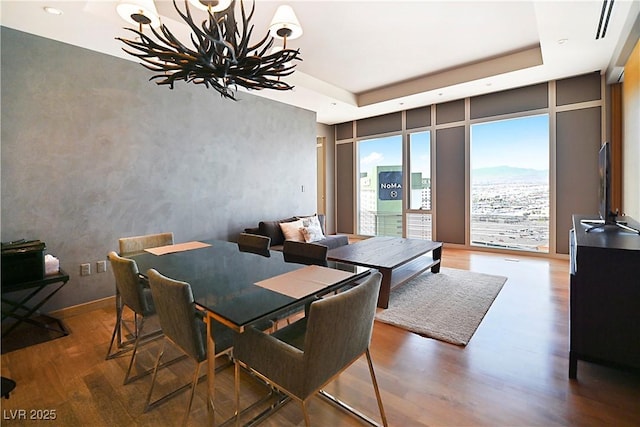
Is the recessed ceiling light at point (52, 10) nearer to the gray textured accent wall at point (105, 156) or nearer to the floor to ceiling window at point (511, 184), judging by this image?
the gray textured accent wall at point (105, 156)

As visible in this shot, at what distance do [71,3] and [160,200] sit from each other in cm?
195

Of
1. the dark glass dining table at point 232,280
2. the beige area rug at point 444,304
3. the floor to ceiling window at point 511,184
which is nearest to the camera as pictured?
the dark glass dining table at point 232,280

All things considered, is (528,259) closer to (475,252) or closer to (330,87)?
(475,252)

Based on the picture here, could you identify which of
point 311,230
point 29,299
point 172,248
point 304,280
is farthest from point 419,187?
point 29,299

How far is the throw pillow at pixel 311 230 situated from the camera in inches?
180

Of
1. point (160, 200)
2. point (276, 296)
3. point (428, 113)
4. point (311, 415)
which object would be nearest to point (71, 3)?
point (160, 200)

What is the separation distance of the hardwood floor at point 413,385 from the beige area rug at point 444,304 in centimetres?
→ 13

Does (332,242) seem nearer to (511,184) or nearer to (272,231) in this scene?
(272,231)

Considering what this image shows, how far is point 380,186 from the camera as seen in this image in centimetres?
706

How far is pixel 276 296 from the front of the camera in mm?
1412

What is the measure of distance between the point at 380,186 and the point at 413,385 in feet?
18.1

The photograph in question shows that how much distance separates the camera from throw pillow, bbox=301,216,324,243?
4578 mm

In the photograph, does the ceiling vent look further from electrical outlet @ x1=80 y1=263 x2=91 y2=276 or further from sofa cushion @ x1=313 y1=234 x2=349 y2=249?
electrical outlet @ x1=80 y1=263 x2=91 y2=276

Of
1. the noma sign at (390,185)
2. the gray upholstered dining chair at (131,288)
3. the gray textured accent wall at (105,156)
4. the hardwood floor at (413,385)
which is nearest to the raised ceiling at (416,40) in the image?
the gray textured accent wall at (105,156)
